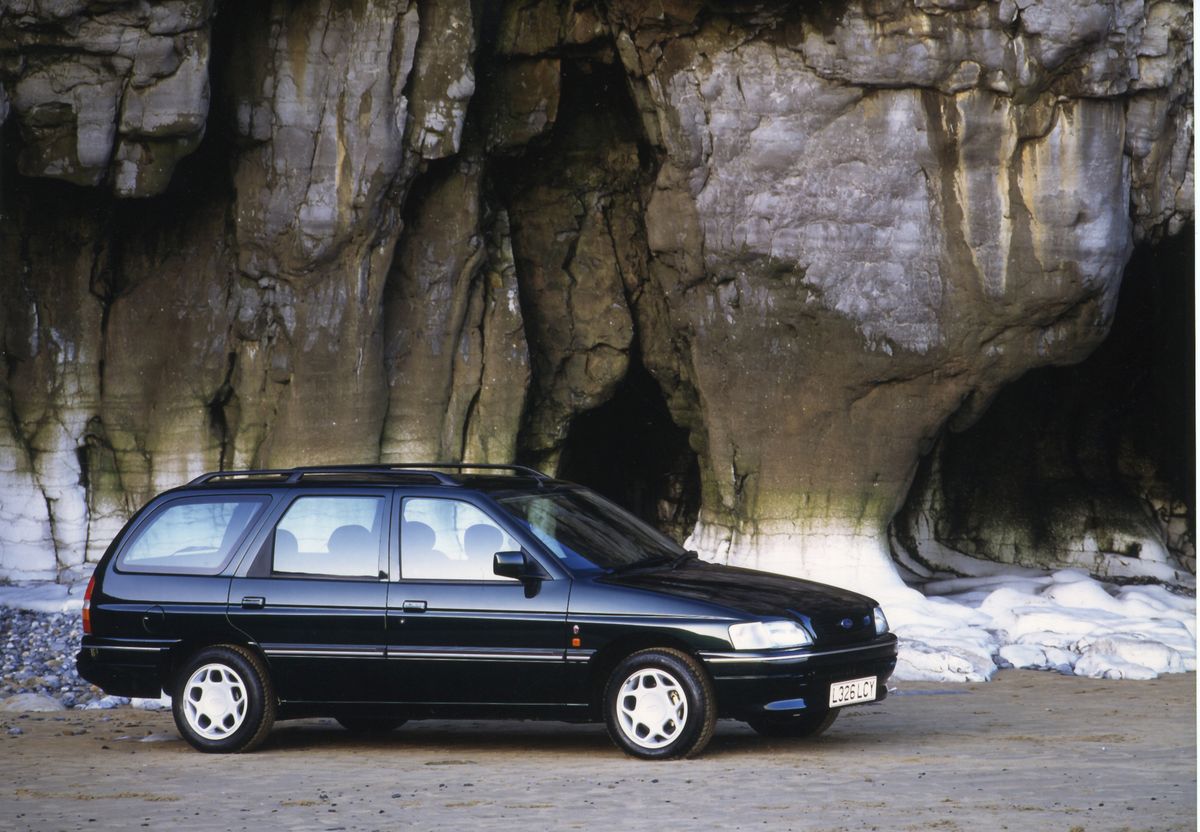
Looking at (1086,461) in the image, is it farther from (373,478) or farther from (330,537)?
(330,537)

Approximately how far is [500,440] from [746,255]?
3477 mm

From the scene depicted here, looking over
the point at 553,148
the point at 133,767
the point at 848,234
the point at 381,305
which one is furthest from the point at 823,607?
the point at 553,148

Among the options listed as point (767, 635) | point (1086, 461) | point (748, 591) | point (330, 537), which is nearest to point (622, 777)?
point (767, 635)

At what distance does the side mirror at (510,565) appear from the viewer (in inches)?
314

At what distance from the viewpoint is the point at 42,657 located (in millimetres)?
12875

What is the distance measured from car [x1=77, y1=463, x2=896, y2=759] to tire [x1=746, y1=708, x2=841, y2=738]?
0.04ft

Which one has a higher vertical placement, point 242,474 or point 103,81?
point 103,81

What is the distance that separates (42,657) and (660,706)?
689 cm

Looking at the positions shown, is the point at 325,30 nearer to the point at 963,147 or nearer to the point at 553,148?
the point at 553,148

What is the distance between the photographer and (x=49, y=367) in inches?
653

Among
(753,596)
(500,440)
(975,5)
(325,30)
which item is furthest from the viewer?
(500,440)

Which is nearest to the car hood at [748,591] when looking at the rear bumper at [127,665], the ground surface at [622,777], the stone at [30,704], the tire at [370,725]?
the ground surface at [622,777]

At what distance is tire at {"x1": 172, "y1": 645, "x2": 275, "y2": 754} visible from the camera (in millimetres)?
8492

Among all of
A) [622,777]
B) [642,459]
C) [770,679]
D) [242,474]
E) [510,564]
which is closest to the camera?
[622,777]
